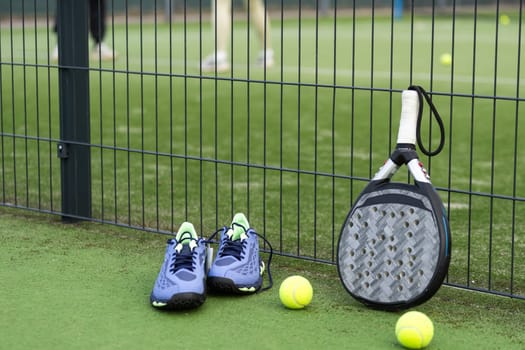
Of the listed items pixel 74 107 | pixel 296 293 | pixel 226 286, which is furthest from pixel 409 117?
pixel 74 107

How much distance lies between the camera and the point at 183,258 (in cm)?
362

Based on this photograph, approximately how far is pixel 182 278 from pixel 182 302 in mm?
A: 108

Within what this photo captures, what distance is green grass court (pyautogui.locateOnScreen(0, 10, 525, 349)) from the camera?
3320 mm

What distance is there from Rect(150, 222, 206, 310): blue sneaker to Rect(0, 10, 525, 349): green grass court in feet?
0.17

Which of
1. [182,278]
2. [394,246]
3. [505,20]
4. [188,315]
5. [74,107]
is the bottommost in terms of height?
[188,315]

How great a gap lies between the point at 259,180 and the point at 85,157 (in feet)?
4.78

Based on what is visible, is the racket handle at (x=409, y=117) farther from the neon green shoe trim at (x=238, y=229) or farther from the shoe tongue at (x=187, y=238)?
the shoe tongue at (x=187, y=238)

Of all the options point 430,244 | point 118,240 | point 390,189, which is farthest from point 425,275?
point 118,240

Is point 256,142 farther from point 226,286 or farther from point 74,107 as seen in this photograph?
point 226,286

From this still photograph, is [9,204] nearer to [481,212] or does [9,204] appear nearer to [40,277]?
[40,277]

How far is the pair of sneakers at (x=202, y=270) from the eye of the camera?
3426 millimetres

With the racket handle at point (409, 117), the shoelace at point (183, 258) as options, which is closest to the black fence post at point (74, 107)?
the shoelace at point (183, 258)

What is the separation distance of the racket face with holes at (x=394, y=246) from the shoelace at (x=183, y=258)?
52 centimetres

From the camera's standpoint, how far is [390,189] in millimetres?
3492
